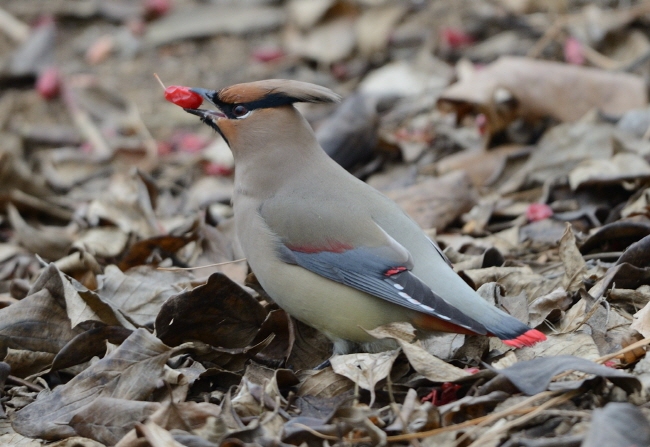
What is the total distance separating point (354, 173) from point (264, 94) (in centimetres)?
200

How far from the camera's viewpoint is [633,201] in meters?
4.59

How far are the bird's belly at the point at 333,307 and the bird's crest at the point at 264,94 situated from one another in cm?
77

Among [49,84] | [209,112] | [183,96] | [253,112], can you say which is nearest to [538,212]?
[253,112]

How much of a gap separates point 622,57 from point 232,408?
188 inches

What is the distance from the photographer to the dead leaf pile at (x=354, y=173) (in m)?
3.04

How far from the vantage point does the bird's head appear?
13.3 feet

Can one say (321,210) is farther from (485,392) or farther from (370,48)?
(370,48)

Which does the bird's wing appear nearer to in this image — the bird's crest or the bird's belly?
the bird's belly

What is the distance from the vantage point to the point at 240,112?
412 cm

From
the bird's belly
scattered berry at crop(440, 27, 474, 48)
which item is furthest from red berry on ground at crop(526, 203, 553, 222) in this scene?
scattered berry at crop(440, 27, 474, 48)

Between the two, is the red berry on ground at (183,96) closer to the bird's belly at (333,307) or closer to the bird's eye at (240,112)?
the bird's eye at (240,112)

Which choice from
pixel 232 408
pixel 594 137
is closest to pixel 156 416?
Answer: pixel 232 408

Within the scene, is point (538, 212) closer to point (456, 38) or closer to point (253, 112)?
point (253, 112)

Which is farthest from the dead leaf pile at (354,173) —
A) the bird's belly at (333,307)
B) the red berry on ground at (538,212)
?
the bird's belly at (333,307)
